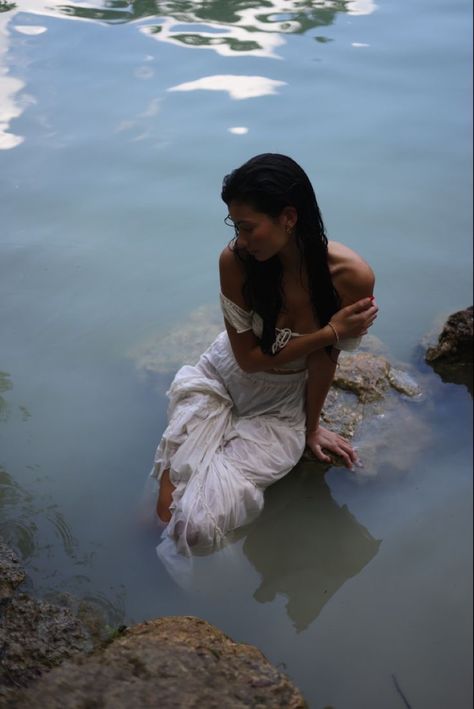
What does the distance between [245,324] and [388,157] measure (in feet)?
8.38

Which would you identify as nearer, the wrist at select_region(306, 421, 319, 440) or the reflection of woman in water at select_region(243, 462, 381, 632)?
the reflection of woman in water at select_region(243, 462, 381, 632)

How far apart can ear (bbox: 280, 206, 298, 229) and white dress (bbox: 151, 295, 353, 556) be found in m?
0.36

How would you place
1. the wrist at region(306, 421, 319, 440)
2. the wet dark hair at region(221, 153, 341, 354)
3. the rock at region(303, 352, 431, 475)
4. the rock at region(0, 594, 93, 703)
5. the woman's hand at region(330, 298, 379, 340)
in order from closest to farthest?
the rock at region(0, 594, 93, 703) < the wet dark hair at region(221, 153, 341, 354) < the woman's hand at region(330, 298, 379, 340) < the wrist at region(306, 421, 319, 440) < the rock at region(303, 352, 431, 475)

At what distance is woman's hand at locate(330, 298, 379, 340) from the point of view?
97.6 inches

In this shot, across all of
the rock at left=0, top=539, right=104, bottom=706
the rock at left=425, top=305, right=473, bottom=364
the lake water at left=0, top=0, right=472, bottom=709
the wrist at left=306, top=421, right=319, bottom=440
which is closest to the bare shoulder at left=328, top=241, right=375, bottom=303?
the wrist at left=306, top=421, right=319, bottom=440

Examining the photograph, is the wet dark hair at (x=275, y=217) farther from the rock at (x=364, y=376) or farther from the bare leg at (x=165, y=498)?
the rock at (x=364, y=376)

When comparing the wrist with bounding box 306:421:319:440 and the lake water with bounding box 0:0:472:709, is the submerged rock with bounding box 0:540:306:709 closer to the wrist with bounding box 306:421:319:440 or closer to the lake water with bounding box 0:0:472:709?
the lake water with bounding box 0:0:472:709

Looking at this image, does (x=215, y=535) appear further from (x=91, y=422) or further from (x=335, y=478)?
(x=91, y=422)

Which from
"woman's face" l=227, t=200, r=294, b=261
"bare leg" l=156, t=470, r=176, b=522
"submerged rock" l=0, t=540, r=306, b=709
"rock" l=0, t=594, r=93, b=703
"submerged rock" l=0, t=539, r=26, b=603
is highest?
"woman's face" l=227, t=200, r=294, b=261

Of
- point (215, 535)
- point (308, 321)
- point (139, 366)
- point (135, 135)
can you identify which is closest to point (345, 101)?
point (135, 135)

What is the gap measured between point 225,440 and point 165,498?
0.96 ft

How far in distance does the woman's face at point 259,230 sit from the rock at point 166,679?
42.6 inches

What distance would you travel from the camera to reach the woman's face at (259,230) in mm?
2254

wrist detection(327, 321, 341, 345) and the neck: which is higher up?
the neck
